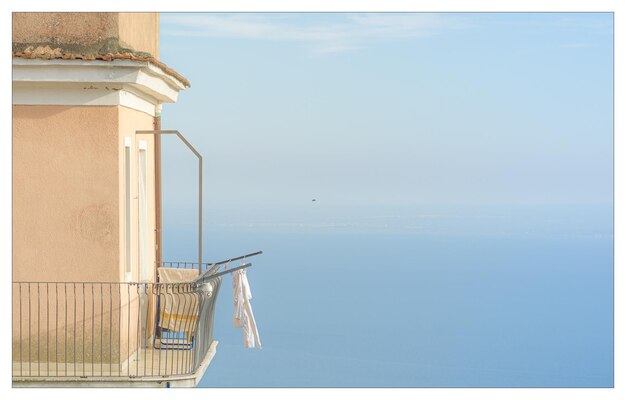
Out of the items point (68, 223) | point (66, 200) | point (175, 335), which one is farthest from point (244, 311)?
point (66, 200)

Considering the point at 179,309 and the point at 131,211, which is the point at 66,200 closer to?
the point at 131,211

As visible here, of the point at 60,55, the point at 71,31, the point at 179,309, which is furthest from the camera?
the point at 179,309

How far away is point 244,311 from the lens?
57.1ft

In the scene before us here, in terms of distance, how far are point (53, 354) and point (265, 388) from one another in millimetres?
2700

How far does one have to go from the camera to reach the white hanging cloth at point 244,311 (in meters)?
17.2

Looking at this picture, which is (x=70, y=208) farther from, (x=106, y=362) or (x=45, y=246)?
(x=106, y=362)

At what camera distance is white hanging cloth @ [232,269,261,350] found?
56.6 ft

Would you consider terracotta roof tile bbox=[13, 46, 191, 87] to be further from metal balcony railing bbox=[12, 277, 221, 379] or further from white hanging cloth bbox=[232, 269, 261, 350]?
white hanging cloth bbox=[232, 269, 261, 350]

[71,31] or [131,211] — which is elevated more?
[71,31]

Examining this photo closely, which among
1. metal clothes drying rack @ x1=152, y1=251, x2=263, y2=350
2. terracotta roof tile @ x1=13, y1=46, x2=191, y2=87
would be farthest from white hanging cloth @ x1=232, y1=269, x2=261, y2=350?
terracotta roof tile @ x1=13, y1=46, x2=191, y2=87

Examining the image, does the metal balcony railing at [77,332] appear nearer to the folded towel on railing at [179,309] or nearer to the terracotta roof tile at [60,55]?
the folded towel on railing at [179,309]

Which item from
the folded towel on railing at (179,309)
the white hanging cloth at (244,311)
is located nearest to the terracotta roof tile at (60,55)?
the folded towel on railing at (179,309)

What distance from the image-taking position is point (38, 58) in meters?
14.8

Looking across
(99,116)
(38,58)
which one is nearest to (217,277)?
(99,116)
